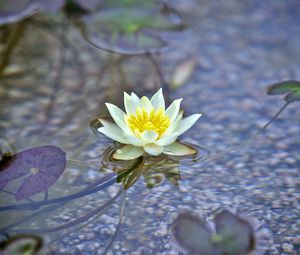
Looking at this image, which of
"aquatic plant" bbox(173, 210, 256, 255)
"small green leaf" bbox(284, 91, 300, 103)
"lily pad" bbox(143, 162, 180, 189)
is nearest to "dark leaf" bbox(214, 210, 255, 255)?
"aquatic plant" bbox(173, 210, 256, 255)

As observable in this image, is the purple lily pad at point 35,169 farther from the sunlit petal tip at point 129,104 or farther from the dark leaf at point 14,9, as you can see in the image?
the dark leaf at point 14,9

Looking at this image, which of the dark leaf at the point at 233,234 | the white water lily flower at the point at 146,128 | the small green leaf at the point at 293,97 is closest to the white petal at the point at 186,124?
the white water lily flower at the point at 146,128

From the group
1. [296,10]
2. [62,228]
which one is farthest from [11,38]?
[296,10]

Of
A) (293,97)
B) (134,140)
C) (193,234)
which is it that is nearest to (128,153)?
(134,140)

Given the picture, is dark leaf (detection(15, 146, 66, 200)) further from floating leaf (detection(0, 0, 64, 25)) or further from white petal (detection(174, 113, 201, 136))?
floating leaf (detection(0, 0, 64, 25))

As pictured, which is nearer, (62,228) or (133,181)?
(62,228)

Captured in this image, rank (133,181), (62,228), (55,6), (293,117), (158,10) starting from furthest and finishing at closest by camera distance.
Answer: (158,10) < (55,6) < (293,117) < (133,181) < (62,228)

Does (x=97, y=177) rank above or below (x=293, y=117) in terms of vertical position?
below

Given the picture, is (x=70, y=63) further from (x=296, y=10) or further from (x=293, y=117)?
(x=296, y=10)

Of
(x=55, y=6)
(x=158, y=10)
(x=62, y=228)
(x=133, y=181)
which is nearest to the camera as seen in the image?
(x=62, y=228)
